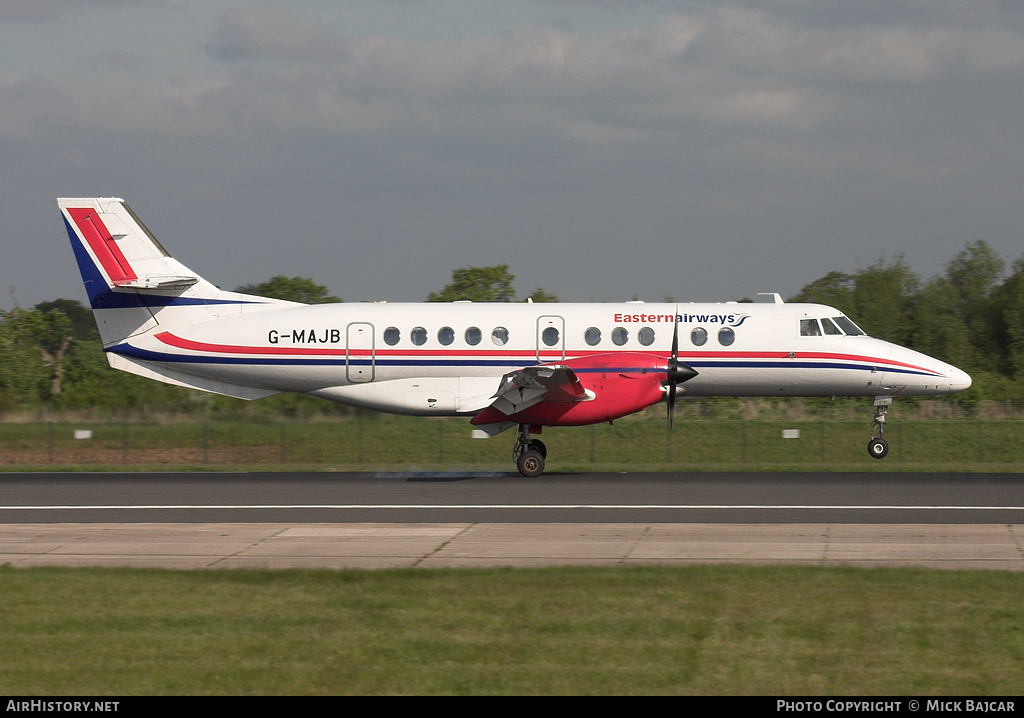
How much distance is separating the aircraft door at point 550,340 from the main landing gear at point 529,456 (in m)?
1.88

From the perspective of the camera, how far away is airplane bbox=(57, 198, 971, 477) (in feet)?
82.3

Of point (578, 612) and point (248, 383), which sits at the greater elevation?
point (248, 383)

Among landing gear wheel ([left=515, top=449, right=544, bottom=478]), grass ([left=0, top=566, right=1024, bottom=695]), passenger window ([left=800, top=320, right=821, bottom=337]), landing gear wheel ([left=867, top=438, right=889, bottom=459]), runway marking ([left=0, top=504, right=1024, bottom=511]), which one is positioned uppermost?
passenger window ([left=800, top=320, right=821, bottom=337])

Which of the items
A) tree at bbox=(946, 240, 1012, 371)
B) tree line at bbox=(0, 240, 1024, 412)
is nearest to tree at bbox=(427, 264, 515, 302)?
tree line at bbox=(0, 240, 1024, 412)

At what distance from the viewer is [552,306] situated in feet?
84.4

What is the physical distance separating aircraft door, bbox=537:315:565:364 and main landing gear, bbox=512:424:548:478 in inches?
73.9

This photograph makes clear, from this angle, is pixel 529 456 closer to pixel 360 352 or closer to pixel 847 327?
pixel 360 352

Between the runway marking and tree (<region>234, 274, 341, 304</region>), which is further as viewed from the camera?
tree (<region>234, 274, 341, 304</region>)

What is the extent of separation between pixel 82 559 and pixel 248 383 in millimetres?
12232

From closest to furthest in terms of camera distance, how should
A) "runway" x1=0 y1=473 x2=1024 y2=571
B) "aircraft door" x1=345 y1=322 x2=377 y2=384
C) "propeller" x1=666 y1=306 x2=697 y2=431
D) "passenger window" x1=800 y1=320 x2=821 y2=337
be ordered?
"runway" x1=0 y1=473 x2=1024 y2=571 < "propeller" x1=666 y1=306 x2=697 y2=431 < "aircraft door" x1=345 y1=322 x2=377 y2=384 < "passenger window" x1=800 y1=320 x2=821 y2=337

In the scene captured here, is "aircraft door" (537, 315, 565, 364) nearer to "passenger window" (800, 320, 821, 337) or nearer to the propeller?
the propeller

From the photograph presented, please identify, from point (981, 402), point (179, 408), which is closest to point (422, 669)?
point (179, 408)

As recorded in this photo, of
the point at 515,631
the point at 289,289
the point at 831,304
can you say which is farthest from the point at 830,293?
the point at 515,631
